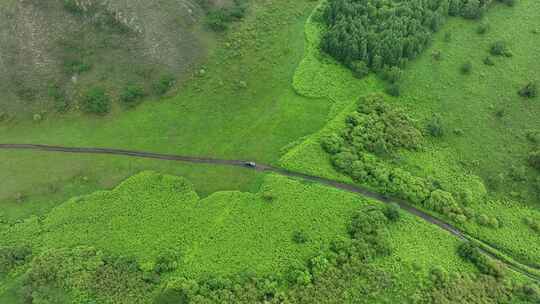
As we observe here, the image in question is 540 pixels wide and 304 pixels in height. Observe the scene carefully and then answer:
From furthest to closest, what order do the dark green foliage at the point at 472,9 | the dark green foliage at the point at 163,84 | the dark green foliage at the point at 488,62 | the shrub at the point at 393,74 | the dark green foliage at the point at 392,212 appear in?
the dark green foliage at the point at 472,9, the dark green foliage at the point at 488,62, the shrub at the point at 393,74, the dark green foliage at the point at 163,84, the dark green foliage at the point at 392,212

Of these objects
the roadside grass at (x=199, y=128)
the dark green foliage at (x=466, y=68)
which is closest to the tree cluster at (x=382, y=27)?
the dark green foliage at (x=466, y=68)

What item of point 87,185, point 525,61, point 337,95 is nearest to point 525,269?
point 337,95

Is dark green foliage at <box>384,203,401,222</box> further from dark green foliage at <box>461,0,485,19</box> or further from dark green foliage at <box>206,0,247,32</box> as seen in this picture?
dark green foliage at <box>461,0,485,19</box>

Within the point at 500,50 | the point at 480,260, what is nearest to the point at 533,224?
the point at 480,260

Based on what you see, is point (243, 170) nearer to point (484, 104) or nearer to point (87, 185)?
point (87, 185)

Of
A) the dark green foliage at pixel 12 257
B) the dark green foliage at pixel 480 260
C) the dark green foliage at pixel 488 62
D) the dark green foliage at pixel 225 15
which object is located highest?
the dark green foliage at pixel 225 15

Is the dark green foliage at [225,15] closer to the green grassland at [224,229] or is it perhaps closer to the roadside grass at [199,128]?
the roadside grass at [199,128]
